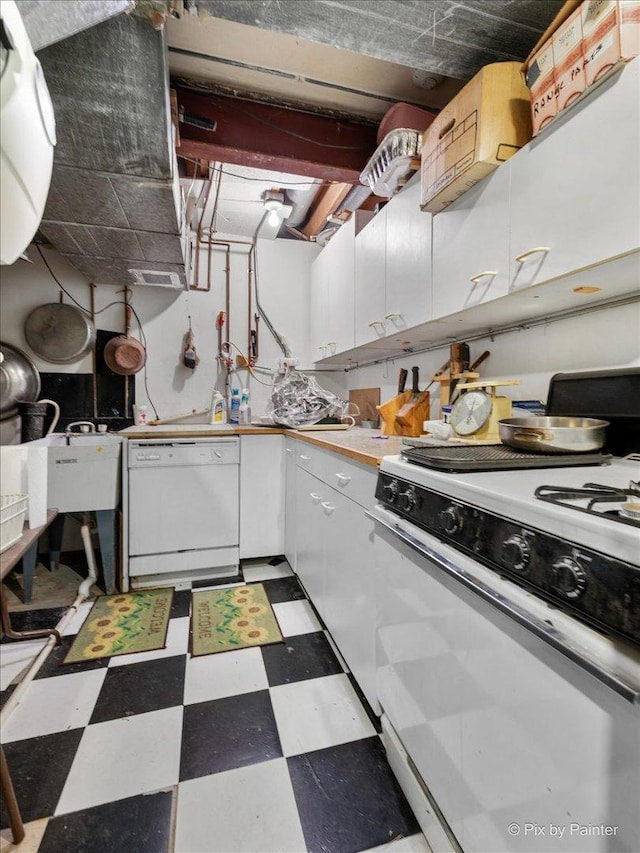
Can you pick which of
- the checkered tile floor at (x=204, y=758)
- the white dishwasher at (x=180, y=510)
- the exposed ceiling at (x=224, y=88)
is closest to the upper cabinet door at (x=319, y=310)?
the exposed ceiling at (x=224, y=88)

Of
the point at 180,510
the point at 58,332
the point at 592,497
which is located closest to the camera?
the point at 592,497

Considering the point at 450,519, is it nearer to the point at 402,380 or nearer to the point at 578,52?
the point at 578,52

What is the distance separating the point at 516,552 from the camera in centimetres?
63

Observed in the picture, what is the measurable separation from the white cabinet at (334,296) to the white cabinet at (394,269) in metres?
0.13

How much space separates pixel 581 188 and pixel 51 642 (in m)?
2.45

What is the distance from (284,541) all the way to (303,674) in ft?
3.24

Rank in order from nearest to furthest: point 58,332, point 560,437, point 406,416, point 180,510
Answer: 1. point 560,437
2. point 406,416
3. point 180,510
4. point 58,332

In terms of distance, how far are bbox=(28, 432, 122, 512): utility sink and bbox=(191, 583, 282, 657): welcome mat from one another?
2.46ft

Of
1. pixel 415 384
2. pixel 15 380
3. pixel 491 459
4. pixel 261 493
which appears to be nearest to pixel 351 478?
pixel 491 459

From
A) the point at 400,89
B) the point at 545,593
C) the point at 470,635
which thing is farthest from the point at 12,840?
the point at 400,89

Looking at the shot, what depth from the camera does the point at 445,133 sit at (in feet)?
4.34

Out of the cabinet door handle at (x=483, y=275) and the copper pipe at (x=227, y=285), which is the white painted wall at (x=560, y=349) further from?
the copper pipe at (x=227, y=285)

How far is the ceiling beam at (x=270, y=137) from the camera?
5.82 feet

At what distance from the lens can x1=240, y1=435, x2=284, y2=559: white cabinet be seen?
2.36m
